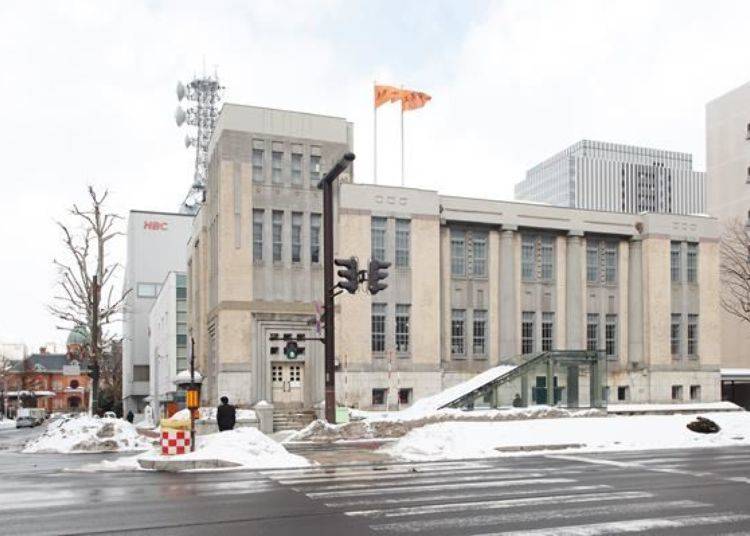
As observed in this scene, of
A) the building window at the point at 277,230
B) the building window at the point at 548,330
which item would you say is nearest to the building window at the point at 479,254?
the building window at the point at 548,330

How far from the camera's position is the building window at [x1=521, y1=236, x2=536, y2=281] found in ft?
160

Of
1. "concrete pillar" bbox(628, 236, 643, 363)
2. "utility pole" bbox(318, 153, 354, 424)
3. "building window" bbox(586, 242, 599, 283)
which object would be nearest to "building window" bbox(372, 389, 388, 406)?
"utility pole" bbox(318, 153, 354, 424)

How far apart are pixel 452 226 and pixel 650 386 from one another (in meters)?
15.8

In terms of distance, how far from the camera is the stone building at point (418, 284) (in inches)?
1661

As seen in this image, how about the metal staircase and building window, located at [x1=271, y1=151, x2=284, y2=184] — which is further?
building window, located at [x1=271, y1=151, x2=284, y2=184]

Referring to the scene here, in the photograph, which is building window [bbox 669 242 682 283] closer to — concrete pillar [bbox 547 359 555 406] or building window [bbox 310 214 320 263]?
concrete pillar [bbox 547 359 555 406]

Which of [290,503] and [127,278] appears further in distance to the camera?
[127,278]

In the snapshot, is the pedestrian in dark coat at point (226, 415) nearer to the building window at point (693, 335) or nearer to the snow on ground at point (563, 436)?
the snow on ground at point (563, 436)

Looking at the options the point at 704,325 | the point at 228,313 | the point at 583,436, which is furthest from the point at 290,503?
the point at 704,325

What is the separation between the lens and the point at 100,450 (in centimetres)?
2934

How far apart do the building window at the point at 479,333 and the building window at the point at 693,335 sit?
1415 centimetres

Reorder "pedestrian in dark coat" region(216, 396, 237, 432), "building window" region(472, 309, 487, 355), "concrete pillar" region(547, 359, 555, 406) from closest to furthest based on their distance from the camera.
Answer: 1. "pedestrian in dark coat" region(216, 396, 237, 432)
2. "concrete pillar" region(547, 359, 555, 406)
3. "building window" region(472, 309, 487, 355)

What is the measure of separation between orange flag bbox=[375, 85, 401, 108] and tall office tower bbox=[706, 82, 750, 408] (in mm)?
39540

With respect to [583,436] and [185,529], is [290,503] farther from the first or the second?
[583,436]
